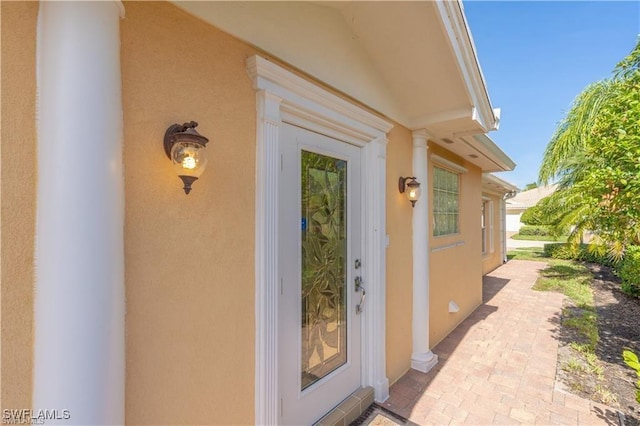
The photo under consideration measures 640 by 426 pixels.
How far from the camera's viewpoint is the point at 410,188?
167 inches

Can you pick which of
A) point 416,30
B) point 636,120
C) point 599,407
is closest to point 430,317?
point 599,407

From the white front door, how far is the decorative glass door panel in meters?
0.01

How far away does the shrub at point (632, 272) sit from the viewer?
7.73 metres

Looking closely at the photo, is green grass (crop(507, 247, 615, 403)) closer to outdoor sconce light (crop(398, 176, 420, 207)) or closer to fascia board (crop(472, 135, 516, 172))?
outdoor sconce light (crop(398, 176, 420, 207))

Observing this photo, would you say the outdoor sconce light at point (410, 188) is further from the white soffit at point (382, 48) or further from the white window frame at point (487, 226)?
the white window frame at point (487, 226)

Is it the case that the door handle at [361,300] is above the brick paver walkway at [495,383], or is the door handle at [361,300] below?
above

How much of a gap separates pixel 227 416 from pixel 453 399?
301cm

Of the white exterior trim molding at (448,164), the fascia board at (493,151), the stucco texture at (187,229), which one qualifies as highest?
the fascia board at (493,151)

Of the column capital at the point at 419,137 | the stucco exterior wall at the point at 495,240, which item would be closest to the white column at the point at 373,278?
the column capital at the point at 419,137

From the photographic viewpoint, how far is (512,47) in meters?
7.59

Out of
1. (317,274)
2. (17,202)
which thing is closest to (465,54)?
(317,274)

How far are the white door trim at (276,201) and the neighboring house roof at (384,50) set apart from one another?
239 mm

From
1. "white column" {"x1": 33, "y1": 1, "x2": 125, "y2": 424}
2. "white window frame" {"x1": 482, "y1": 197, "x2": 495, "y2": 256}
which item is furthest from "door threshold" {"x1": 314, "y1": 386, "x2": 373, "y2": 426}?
"white window frame" {"x1": 482, "y1": 197, "x2": 495, "y2": 256}

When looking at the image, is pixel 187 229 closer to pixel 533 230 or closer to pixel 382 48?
pixel 382 48
